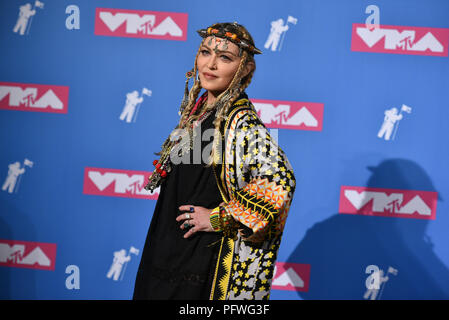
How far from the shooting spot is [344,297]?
3078mm

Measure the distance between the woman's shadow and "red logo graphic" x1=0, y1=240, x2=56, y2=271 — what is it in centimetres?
160

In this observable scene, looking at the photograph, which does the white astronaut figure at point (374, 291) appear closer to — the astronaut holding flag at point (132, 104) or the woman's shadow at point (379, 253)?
the woman's shadow at point (379, 253)

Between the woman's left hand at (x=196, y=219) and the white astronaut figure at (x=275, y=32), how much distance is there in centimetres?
165

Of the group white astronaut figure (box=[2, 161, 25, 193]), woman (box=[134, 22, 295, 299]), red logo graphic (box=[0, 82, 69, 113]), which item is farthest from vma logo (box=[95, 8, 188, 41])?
woman (box=[134, 22, 295, 299])

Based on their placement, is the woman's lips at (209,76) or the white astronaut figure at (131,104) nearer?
the woman's lips at (209,76)

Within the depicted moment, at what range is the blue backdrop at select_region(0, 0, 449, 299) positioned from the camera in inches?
118

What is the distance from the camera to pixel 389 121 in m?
2.99

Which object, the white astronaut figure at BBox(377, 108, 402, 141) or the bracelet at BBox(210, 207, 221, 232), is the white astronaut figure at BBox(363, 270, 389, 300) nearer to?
the white astronaut figure at BBox(377, 108, 402, 141)

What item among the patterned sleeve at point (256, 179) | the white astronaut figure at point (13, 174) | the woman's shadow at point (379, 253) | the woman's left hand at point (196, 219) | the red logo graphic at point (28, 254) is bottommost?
the red logo graphic at point (28, 254)

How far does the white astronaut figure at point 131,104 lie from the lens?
3.11 meters

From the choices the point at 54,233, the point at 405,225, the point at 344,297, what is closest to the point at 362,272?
the point at 344,297

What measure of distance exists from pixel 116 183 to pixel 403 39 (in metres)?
2.03

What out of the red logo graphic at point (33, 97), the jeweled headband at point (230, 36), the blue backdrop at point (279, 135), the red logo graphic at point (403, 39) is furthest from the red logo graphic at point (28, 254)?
the red logo graphic at point (403, 39)

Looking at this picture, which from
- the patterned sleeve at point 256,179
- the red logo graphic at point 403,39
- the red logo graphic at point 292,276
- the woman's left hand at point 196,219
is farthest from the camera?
the red logo graphic at point 292,276
